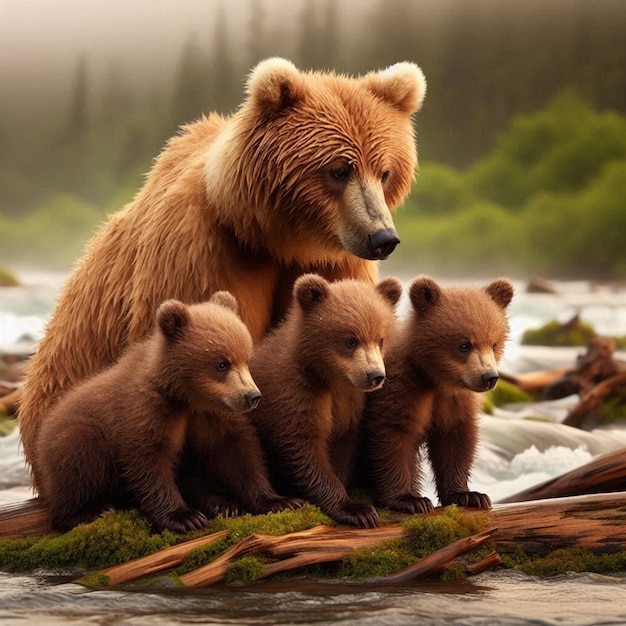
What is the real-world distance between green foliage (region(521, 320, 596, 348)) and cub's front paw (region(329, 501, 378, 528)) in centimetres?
544

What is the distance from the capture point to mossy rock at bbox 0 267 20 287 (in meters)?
9.41

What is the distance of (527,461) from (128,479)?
394 centimetres

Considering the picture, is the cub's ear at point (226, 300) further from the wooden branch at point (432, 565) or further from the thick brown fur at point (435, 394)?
the wooden branch at point (432, 565)

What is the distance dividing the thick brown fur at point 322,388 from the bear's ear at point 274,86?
77 cm

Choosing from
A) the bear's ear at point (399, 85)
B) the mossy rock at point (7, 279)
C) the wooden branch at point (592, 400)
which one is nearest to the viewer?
the bear's ear at point (399, 85)

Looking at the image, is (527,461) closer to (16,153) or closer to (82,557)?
(82,557)

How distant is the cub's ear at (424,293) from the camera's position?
440 centimetres

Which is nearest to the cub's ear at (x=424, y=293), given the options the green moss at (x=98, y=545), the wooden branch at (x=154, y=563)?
the wooden branch at (x=154, y=563)

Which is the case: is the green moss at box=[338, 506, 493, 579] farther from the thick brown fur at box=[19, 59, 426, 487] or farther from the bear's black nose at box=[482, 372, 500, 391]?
the thick brown fur at box=[19, 59, 426, 487]

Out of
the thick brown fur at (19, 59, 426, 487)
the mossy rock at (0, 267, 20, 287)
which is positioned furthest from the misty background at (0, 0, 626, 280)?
the thick brown fur at (19, 59, 426, 487)

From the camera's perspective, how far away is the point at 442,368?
4316 millimetres

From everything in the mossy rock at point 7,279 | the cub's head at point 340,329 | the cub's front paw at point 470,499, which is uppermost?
the mossy rock at point 7,279

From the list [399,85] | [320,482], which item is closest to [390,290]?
[320,482]

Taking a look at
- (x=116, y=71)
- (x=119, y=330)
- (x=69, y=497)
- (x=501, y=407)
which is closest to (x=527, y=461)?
(x=501, y=407)
